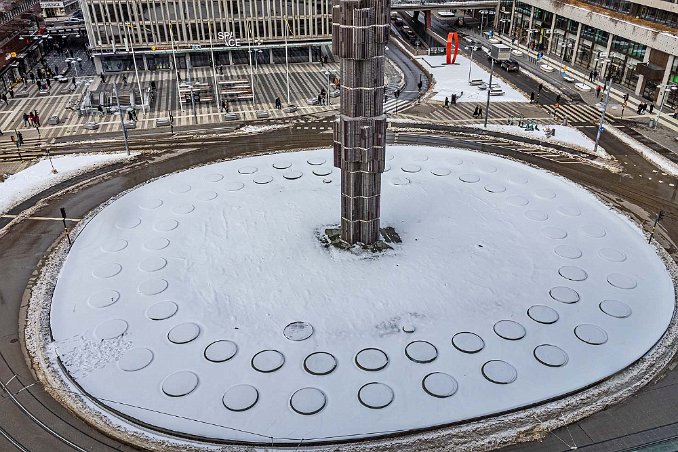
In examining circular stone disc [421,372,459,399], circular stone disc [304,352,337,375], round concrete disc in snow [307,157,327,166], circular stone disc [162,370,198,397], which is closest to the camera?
circular stone disc [421,372,459,399]

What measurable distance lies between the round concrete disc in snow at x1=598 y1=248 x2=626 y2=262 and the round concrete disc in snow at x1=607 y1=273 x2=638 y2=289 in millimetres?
2572

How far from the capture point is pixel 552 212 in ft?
186

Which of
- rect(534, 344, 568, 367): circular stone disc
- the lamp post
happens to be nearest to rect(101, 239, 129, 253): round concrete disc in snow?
rect(534, 344, 568, 367): circular stone disc

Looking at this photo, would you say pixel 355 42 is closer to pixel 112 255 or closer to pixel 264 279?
pixel 264 279

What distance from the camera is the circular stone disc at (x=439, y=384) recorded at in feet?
116

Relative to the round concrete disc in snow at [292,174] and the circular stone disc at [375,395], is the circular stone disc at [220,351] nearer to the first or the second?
the circular stone disc at [375,395]

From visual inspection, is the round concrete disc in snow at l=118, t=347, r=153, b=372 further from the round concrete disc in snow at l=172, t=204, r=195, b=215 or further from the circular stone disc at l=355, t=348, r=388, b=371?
the round concrete disc in snow at l=172, t=204, r=195, b=215

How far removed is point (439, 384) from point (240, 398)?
45.1ft

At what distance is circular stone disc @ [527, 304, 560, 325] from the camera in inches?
1636

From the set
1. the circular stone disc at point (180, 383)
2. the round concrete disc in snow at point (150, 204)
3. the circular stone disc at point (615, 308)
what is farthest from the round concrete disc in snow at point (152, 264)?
the circular stone disc at point (615, 308)

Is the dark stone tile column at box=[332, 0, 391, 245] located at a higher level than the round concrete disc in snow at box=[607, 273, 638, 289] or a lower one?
higher

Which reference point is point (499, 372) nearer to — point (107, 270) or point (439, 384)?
point (439, 384)

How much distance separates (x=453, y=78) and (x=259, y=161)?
58333 millimetres

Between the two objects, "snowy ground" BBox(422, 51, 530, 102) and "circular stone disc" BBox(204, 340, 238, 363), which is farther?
"snowy ground" BBox(422, 51, 530, 102)
